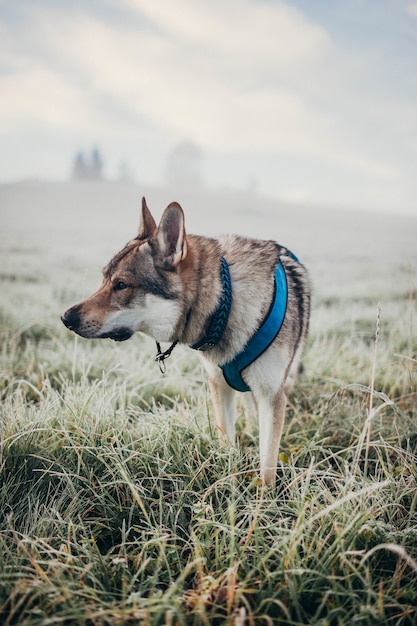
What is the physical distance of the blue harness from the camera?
222 cm

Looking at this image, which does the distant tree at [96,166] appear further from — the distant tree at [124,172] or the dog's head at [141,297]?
the dog's head at [141,297]

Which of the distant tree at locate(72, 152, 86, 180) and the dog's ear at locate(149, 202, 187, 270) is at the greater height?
the distant tree at locate(72, 152, 86, 180)

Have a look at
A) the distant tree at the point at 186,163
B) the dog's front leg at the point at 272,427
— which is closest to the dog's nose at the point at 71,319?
the dog's front leg at the point at 272,427

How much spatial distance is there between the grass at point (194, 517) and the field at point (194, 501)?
1cm

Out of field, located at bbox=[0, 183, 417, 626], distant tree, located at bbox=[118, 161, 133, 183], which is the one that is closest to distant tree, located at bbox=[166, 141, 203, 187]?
distant tree, located at bbox=[118, 161, 133, 183]

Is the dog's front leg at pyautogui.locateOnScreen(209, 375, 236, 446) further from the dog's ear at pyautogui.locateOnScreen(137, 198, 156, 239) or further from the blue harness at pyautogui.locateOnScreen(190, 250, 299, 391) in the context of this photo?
the dog's ear at pyautogui.locateOnScreen(137, 198, 156, 239)

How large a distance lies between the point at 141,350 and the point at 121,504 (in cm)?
235

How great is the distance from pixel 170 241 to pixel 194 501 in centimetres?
155

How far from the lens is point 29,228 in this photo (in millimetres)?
17922

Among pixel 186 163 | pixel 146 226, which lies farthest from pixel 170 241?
pixel 186 163

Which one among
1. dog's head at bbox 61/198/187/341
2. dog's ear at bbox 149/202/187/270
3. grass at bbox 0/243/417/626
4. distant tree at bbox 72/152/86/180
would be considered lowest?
grass at bbox 0/243/417/626

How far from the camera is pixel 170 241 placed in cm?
223

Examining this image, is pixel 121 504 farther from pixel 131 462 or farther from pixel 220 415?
pixel 220 415

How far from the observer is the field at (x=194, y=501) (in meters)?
1.52
